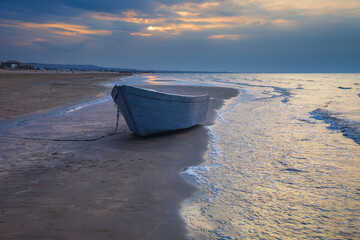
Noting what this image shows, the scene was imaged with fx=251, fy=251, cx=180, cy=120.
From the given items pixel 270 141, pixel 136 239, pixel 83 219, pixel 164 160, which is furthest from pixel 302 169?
pixel 83 219

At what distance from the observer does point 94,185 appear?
409cm

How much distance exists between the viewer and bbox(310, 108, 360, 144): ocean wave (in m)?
8.14

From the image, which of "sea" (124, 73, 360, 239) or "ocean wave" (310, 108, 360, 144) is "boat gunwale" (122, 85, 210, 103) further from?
"ocean wave" (310, 108, 360, 144)

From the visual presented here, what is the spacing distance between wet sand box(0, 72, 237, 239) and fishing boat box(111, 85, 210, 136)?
422mm

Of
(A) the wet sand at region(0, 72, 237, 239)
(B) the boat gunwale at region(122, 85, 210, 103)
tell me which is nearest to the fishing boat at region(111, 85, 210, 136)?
(B) the boat gunwale at region(122, 85, 210, 103)

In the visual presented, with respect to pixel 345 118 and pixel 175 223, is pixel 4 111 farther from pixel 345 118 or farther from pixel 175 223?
pixel 345 118

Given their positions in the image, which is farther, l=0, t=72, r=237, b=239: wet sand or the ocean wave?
the ocean wave

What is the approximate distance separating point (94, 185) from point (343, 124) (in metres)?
9.60

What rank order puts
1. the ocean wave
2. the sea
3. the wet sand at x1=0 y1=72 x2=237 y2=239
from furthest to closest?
the ocean wave < the sea < the wet sand at x1=0 y1=72 x2=237 y2=239

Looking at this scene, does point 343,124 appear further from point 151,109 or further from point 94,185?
point 94,185

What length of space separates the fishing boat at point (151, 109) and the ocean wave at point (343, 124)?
5286 millimetres

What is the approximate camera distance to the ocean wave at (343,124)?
8.14 meters

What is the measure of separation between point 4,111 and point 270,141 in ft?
35.0

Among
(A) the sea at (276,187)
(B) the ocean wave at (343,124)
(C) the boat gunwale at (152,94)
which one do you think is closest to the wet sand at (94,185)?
(A) the sea at (276,187)
